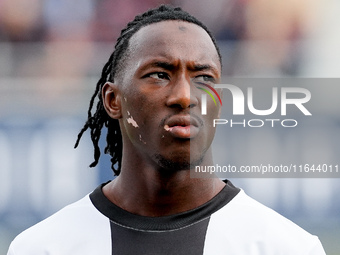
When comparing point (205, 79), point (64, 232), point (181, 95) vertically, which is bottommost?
point (64, 232)

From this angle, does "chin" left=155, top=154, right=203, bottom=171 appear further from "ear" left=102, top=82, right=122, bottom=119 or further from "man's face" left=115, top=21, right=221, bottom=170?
"ear" left=102, top=82, right=122, bottom=119

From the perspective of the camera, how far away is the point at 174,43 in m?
2.72

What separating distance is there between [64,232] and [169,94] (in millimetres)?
779

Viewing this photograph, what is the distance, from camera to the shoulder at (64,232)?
278cm

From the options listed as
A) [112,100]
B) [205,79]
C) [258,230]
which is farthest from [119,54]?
[258,230]

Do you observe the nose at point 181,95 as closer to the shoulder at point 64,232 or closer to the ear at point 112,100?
the ear at point 112,100

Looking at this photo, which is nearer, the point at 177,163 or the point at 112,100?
the point at 177,163

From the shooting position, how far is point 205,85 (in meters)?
2.72

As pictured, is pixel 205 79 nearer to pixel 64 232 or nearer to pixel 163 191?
pixel 163 191

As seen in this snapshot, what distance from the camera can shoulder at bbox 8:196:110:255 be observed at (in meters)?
2.78

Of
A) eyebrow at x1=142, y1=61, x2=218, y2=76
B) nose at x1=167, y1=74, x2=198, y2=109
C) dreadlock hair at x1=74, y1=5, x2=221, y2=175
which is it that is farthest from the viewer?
dreadlock hair at x1=74, y1=5, x2=221, y2=175

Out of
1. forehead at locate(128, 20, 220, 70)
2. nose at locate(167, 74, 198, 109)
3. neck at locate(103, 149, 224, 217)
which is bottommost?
neck at locate(103, 149, 224, 217)

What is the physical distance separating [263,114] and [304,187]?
2.81ft

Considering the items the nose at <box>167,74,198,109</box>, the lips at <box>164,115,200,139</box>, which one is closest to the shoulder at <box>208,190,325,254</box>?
the lips at <box>164,115,200,139</box>
